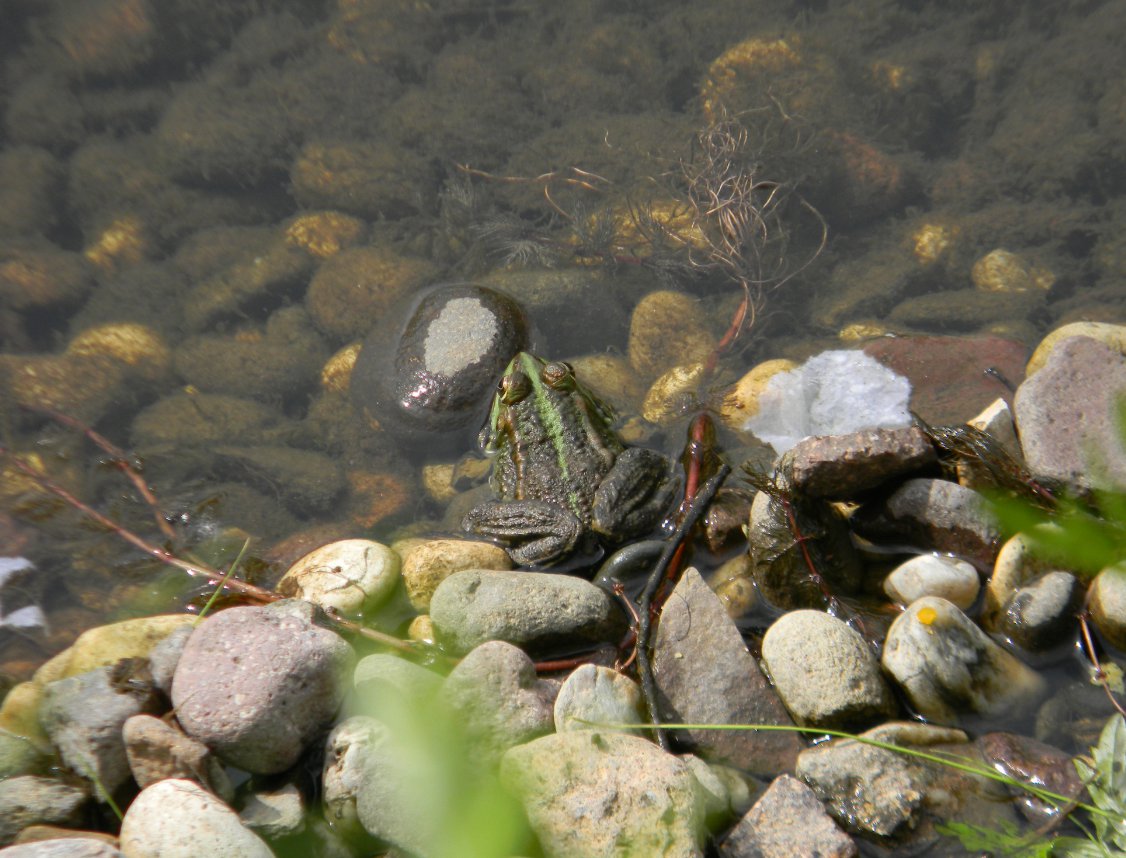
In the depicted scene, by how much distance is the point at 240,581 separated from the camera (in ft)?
13.5

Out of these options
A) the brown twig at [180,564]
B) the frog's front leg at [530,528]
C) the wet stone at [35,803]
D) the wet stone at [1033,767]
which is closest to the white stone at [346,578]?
the brown twig at [180,564]

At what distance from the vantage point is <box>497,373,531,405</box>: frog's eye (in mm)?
4656

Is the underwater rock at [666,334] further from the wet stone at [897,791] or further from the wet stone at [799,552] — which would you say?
the wet stone at [897,791]

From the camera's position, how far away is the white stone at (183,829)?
216 centimetres

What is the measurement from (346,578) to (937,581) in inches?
104

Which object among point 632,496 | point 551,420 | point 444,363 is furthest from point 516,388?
point 632,496

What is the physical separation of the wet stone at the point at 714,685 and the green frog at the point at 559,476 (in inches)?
35.8

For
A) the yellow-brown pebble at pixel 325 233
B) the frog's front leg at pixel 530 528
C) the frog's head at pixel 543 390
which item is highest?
the yellow-brown pebble at pixel 325 233

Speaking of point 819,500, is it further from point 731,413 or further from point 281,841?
point 281,841

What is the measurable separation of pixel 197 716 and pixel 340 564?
111cm

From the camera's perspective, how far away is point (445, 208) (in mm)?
7488

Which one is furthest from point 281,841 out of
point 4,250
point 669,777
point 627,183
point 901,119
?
point 901,119

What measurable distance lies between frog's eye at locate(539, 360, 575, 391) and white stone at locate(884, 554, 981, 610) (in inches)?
87.4

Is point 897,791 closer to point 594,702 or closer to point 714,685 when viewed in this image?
point 714,685
